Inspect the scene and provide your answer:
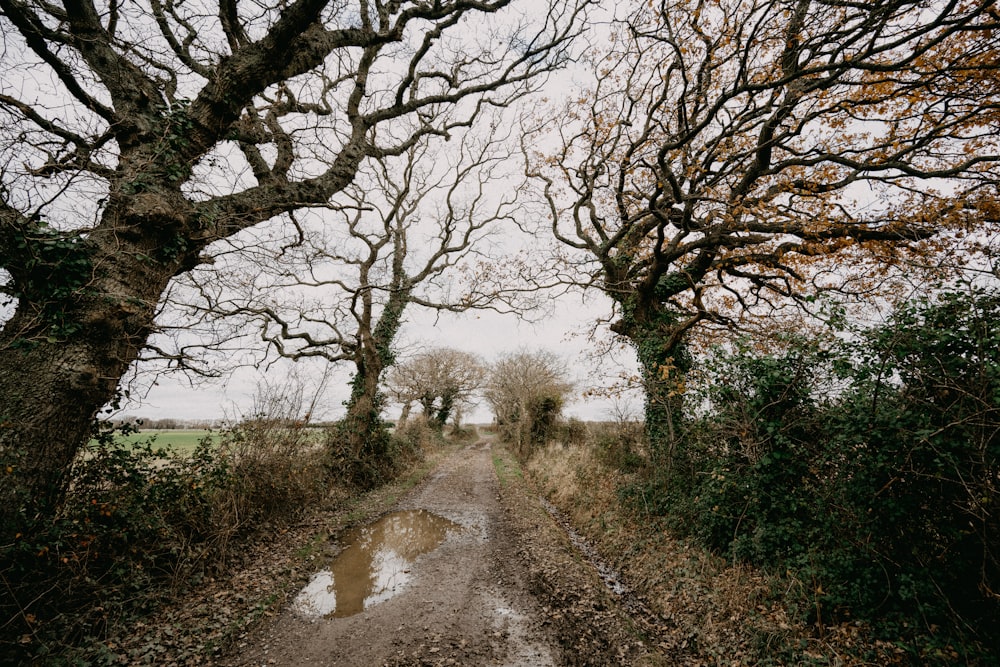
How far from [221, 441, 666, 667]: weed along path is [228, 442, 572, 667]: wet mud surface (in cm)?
1

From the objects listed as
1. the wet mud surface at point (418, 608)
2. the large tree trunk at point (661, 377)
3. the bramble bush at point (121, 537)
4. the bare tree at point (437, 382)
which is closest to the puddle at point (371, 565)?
the wet mud surface at point (418, 608)

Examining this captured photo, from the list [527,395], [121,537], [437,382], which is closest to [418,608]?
[121,537]

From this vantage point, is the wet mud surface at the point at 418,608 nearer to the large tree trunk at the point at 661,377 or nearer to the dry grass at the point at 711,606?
the dry grass at the point at 711,606

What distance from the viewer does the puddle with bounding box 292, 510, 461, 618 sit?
195 inches

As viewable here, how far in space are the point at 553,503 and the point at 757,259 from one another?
8328 mm

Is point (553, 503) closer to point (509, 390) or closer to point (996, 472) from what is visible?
point (996, 472)

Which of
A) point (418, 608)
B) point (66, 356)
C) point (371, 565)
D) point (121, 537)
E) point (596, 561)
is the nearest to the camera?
point (66, 356)

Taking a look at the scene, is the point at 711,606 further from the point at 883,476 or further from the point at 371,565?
the point at 371,565

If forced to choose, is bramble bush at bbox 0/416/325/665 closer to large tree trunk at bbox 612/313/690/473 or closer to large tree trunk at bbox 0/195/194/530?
large tree trunk at bbox 0/195/194/530

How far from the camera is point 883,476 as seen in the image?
3824 mm

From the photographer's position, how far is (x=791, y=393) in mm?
5164

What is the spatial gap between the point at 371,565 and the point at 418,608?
1741mm

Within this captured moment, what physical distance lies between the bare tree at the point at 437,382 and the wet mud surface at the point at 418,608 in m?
18.2

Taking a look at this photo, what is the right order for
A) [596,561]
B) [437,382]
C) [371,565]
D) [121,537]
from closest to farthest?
[121,537], [371,565], [596,561], [437,382]
